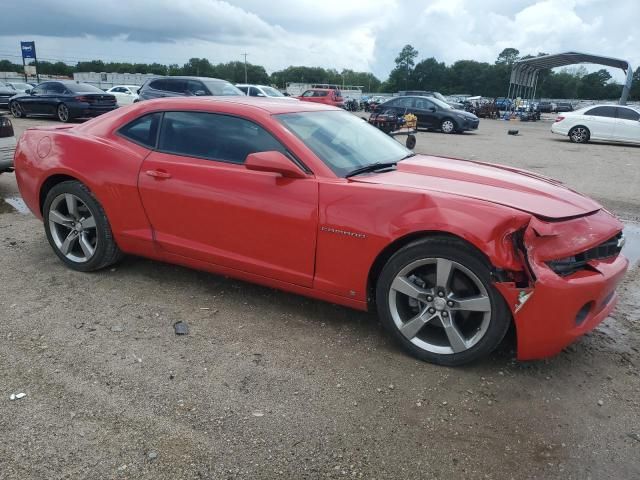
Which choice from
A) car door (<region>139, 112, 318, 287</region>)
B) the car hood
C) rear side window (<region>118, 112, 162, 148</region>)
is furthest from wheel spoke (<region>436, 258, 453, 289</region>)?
rear side window (<region>118, 112, 162, 148</region>)

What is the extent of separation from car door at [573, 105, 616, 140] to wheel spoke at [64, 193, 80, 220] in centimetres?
1840

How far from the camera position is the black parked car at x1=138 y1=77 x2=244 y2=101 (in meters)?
14.5

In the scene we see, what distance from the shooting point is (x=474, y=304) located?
2754mm

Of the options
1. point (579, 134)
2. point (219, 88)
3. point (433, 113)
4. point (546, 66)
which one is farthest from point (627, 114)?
point (546, 66)

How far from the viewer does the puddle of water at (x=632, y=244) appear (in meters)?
4.95

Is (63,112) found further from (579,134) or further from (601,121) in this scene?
(601,121)

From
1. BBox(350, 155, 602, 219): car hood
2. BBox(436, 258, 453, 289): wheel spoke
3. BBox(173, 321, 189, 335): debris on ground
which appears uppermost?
BBox(350, 155, 602, 219): car hood

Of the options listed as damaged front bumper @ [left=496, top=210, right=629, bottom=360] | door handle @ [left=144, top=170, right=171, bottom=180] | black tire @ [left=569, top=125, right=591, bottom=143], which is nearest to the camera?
damaged front bumper @ [left=496, top=210, right=629, bottom=360]

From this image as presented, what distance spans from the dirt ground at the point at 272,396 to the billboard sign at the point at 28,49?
4042cm

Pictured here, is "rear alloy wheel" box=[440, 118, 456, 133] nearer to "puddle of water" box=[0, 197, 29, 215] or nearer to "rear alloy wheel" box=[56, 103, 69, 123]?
"rear alloy wheel" box=[56, 103, 69, 123]

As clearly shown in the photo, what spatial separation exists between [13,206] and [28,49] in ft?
124

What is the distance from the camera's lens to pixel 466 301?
2.78 metres

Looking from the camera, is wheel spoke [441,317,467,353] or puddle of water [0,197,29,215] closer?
wheel spoke [441,317,467,353]

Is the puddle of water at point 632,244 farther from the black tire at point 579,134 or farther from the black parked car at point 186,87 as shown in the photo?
the black tire at point 579,134
